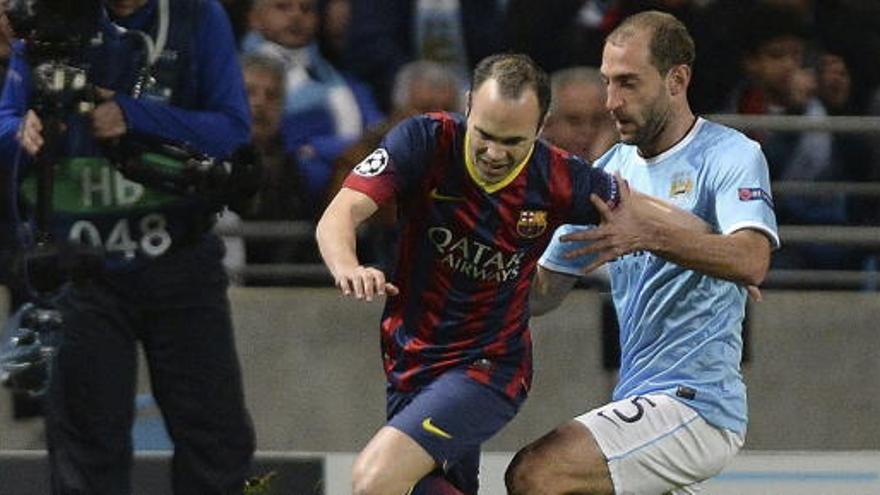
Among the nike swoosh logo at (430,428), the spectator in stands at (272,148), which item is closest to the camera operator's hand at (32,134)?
the nike swoosh logo at (430,428)

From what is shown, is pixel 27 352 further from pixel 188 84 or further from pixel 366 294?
pixel 366 294

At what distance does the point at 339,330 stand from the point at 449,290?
247 centimetres

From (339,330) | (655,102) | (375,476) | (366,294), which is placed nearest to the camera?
(366,294)

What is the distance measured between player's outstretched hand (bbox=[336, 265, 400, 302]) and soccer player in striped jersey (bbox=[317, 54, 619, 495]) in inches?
17.0

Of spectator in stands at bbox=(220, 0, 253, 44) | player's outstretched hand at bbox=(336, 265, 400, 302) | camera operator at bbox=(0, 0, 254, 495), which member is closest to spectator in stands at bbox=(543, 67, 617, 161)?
spectator in stands at bbox=(220, 0, 253, 44)

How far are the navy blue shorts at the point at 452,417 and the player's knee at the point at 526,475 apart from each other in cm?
11

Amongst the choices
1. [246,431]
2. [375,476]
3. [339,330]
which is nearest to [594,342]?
→ [339,330]

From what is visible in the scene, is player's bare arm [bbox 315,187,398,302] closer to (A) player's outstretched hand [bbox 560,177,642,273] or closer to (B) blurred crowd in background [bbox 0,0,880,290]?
(A) player's outstretched hand [bbox 560,177,642,273]

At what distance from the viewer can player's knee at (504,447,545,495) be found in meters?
6.55

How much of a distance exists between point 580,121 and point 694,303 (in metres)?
2.20

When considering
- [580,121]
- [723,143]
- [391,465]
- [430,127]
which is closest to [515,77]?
[430,127]

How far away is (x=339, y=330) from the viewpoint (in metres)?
9.04

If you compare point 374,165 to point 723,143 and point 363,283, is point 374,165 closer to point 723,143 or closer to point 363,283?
point 363,283

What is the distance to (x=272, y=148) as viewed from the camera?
29.3ft
